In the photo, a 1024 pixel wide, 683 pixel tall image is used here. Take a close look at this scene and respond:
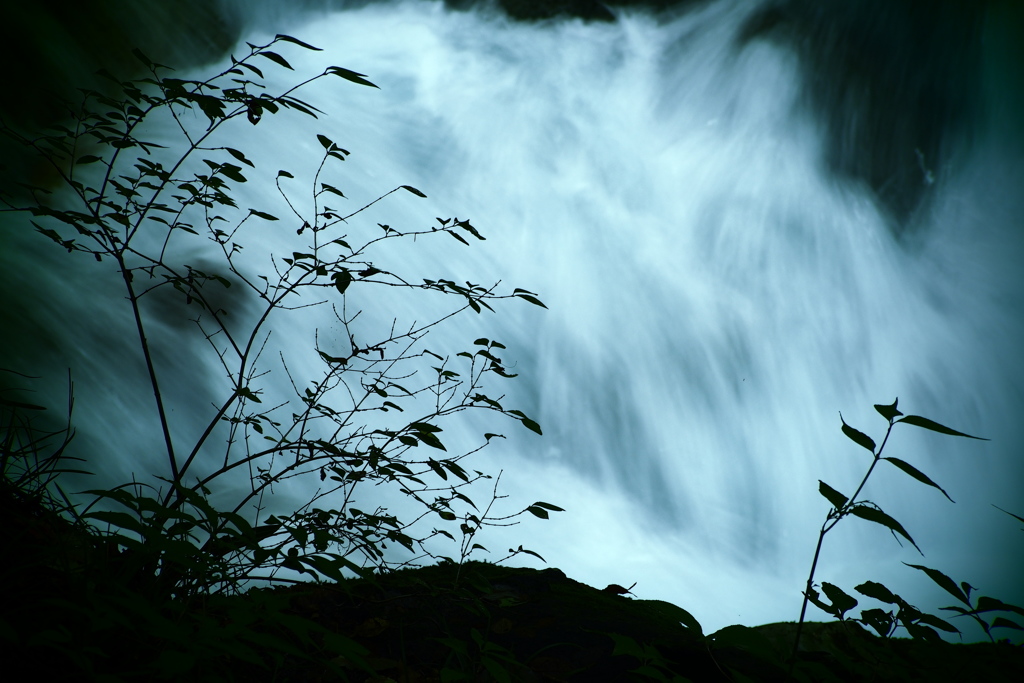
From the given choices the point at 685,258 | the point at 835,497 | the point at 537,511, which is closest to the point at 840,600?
the point at 835,497

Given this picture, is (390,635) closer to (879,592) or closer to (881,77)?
(879,592)

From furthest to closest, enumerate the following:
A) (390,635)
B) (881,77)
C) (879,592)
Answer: (881,77) → (390,635) → (879,592)

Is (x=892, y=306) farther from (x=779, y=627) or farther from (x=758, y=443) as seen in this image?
(x=779, y=627)

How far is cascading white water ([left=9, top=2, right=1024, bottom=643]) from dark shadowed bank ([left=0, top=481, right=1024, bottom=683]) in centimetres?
177

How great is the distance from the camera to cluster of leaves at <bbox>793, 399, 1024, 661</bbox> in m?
0.70

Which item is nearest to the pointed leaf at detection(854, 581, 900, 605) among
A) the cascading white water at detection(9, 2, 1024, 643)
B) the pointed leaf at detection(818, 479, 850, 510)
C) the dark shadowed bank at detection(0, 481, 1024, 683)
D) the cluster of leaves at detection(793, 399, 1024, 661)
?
the cluster of leaves at detection(793, 399, 1024, 661)

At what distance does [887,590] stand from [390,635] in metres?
1.37

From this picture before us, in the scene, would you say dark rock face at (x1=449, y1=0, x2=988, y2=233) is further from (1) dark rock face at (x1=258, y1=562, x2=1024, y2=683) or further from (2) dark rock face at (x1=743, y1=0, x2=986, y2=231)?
(1) dark rock face at (x1=258, y1=562, x2=1024, y2=683)

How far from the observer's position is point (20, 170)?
107 inches

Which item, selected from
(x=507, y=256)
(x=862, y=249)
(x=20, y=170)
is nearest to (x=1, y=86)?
(x=20, y=170)

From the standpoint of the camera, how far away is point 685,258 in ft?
13.1

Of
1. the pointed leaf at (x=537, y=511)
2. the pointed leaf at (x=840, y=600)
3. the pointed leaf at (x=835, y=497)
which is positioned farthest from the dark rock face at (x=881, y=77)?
the pointed leaf at (x=835, y=497)

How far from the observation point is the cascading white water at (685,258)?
3.82 meters

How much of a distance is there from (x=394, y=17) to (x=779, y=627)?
480 cm
